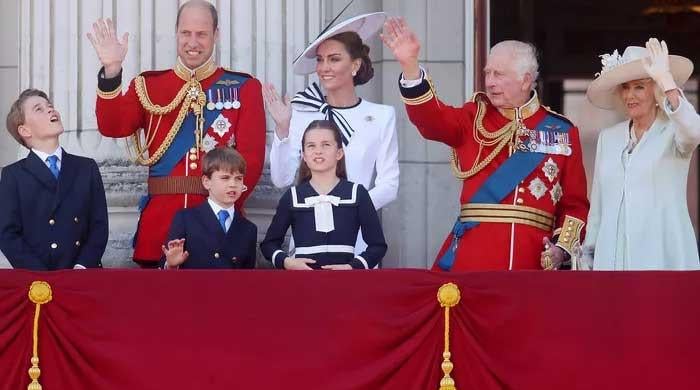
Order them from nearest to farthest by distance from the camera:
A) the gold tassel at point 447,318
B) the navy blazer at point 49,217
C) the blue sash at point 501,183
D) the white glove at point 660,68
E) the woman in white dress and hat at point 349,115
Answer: the gold tassel at point 447,318 < the white glove at point 660,68 < the navy blazer at point 49,217 < the blue sash at point 501,183 < the woman in white dress and hat at point 349,115

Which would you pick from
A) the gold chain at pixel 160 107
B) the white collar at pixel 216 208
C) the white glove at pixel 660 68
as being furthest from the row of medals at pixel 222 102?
the white glove at pixel 660 68

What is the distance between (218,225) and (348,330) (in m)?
0.87

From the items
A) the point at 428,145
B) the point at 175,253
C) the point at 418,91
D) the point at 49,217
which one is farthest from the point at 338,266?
the point at 428,145

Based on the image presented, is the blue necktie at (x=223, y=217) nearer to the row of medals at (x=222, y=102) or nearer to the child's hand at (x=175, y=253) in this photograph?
the child's hand at (x=175, y=253)

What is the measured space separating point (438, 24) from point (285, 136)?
1.78 m

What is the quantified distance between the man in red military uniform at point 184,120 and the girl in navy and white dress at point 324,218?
1.07 ft

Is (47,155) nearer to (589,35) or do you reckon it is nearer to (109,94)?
(109,94)

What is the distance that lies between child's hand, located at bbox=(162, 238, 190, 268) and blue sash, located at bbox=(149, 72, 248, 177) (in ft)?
1.96

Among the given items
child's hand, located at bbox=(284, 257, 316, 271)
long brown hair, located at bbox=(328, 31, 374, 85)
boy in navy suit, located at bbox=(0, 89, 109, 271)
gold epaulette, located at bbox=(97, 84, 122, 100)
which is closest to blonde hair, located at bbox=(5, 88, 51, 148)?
boy in navy suit, located at bbox=(0, 89, 109, 271)

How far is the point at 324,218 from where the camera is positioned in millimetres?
7152

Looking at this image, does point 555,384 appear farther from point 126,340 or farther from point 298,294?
point 126,340

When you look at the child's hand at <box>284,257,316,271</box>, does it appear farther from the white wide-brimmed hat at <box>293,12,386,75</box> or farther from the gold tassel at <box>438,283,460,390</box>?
the white wide-brimmed hat at <box>293,12,386,75</box>

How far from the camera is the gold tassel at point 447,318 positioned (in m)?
6.46

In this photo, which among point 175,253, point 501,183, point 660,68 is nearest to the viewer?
point 660,68
